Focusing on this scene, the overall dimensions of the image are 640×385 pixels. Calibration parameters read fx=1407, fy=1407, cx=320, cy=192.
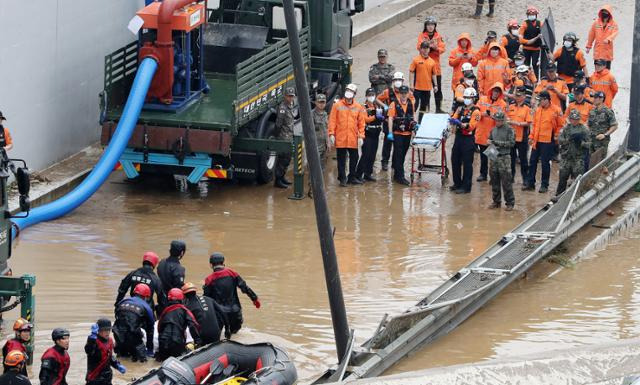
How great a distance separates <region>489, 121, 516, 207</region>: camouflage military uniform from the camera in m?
20.4

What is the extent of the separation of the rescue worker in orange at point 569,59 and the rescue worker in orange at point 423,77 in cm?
218

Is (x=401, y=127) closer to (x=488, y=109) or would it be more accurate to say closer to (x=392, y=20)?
(x=488, y=109)

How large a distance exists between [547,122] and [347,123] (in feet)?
9.86

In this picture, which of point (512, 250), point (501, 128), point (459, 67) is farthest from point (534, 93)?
point (512, 250)

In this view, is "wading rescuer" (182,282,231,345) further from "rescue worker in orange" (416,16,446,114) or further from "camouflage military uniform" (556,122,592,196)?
"rescue worker in orange" (416,16,446,114)

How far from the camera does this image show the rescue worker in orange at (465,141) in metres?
21.1

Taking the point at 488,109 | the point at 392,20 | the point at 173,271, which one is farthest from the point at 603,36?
the point at 173,271

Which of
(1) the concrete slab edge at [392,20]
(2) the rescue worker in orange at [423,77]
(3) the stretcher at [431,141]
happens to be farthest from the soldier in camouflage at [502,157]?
(1) the concrete slab edge at [392,20]

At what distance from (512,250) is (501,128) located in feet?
11.9

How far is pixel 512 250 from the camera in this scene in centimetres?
1728

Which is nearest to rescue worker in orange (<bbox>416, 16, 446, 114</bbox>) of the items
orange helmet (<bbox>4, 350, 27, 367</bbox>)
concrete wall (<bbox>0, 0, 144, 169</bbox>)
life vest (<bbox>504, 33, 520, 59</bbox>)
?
life vest (<bbox>504, 33, 520, 59</bbox>)

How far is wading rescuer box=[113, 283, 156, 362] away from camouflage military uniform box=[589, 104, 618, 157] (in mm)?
8928

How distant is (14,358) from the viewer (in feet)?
40.9

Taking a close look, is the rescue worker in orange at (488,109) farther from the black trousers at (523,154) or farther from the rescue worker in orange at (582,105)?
the rescue worker in orange at (582,105)
